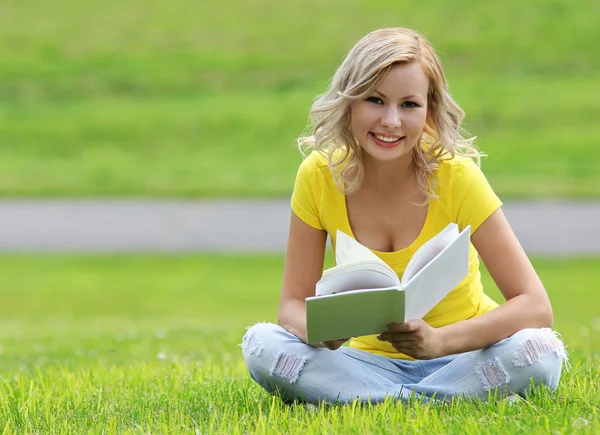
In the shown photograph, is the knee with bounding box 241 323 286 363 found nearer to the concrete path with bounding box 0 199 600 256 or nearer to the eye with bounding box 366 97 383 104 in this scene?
the eye with bounding box 366 97 383 104

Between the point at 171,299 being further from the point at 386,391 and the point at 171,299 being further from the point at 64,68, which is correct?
the point at 64,68

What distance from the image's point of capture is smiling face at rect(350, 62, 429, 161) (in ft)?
10.9

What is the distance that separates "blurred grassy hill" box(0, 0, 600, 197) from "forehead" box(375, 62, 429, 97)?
1041 cm

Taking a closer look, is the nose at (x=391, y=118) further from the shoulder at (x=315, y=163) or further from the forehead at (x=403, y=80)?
the shoulder at (x=315, y=163)

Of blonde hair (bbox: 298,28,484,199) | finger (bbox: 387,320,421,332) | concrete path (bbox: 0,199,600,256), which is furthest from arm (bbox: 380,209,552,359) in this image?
concrete path (bbox: 0,199,600,256)

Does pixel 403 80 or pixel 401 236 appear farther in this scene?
pixel 401 236

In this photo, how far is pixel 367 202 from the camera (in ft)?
11.8

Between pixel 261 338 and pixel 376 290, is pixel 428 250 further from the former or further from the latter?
pixel 261 338

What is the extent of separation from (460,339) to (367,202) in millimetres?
605

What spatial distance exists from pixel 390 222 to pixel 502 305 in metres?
0.48

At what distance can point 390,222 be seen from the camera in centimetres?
356

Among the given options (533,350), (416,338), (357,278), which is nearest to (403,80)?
(357,278)

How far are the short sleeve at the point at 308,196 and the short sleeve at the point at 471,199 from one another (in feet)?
1.57

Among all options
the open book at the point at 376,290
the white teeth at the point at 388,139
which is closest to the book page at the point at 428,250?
the open book at the point at 376,290
